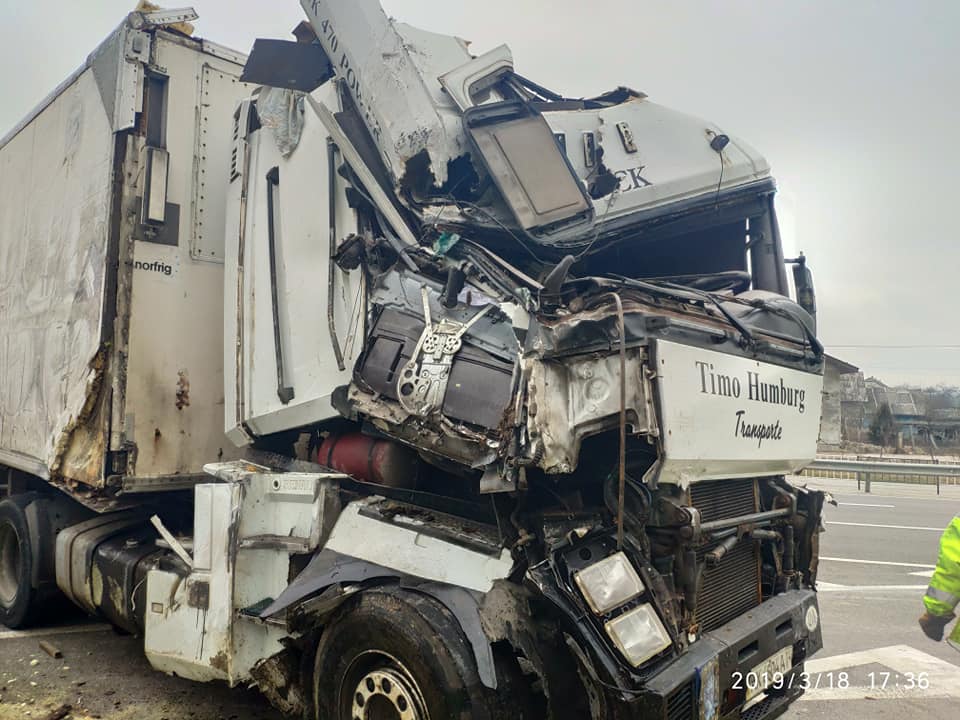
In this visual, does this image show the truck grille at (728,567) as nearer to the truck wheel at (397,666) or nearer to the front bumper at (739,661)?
the front bumper at (739,661)

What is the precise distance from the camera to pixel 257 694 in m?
3.84

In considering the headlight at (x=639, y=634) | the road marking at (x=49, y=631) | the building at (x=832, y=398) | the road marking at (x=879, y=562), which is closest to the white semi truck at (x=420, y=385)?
the headlight at (x=639, y=634)

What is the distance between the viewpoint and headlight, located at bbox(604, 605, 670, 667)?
2.25m

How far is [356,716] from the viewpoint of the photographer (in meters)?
2.55

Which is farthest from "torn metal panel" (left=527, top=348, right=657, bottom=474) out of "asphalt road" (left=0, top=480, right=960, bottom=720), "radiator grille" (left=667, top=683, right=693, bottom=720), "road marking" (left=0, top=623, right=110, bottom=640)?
"road marking" (left=0, top=623, right=110, bottom=640)

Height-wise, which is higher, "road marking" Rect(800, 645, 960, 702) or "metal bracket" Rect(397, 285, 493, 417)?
"metal bracket" Rect(397, 285, 493, 417)

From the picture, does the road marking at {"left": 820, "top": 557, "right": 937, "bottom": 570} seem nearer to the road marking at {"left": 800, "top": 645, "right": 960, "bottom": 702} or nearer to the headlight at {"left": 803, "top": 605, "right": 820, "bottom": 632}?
the road marking at {"left": 800, "top": 645, "right": 960, "bottom": 702}

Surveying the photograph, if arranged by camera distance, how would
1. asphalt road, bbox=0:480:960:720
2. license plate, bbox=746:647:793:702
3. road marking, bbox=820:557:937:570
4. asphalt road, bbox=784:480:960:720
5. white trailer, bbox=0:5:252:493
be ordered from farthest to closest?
1. road marking, bbox=820:557:937:570
2. white trailer, bbox=0:5:252:493
3. asphalt road, bbox=784:480:960:720
4. asphalt road, bbox=0:480:960:720
5. license plate, bbox=746:647:793:702

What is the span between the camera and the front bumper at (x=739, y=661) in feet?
7.22

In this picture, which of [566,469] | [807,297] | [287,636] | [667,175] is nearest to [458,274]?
[566,469]

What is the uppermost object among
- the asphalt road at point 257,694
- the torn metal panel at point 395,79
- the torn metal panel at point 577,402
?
the torn metal panel at point 395,79

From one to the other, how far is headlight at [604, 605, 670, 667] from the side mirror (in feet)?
6.97

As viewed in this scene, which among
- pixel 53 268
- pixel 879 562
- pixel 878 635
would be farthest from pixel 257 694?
pixel 879 562

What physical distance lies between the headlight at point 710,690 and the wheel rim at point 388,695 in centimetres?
88
